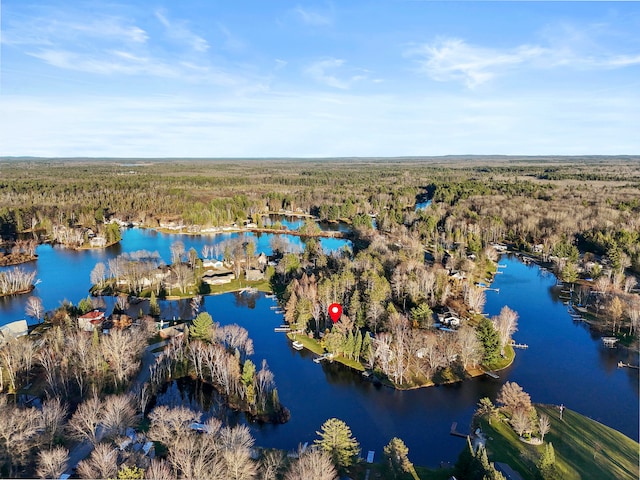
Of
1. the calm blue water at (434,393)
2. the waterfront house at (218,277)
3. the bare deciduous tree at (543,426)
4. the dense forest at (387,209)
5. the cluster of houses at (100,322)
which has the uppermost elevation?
the dense forest at (387,209)

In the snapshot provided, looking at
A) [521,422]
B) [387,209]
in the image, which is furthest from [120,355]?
[387,209]

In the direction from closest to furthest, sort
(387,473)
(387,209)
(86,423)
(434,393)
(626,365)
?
(387,473)
(86,423)
(434,393)
(626,365)
(387,209)

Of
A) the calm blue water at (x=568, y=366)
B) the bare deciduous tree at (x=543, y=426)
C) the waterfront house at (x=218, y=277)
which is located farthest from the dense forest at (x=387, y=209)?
the bare deciduous tree at (x=543, y=426)

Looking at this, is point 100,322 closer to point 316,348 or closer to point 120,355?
point 120,355

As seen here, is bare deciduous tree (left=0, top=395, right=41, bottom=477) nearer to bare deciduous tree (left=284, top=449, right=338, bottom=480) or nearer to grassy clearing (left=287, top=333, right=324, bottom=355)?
bare deciduous tree (left=284, top=449, right=338, bottom=480)

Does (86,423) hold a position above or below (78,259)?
above

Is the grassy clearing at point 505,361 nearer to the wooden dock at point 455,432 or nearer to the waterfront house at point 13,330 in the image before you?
the wooden dock at point 455,432
